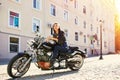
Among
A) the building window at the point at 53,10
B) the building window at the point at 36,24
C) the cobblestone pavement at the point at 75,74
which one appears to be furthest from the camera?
the building window at the point at 53,10

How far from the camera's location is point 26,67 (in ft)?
29.4

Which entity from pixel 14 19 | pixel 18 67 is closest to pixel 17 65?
pixel 18 67

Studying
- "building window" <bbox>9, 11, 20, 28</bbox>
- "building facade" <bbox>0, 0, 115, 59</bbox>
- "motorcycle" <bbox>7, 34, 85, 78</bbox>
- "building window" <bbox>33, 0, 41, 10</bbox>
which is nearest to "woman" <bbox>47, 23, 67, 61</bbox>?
"motorcycle" <bbox>7, 34, 85, 78</bbox>

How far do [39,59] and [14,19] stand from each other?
16.4 meters

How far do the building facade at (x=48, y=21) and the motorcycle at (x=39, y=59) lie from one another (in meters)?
13.1

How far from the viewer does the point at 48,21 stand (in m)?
31.1

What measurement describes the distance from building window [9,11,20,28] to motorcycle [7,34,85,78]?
1445 cm

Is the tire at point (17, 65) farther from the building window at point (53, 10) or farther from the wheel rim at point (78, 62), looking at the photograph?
the building window at point (53, 10)

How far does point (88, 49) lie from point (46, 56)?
120 feet

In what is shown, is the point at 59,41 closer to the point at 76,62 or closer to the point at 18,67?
the point at 76,62

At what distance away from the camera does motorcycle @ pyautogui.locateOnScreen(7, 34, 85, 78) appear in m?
8.54

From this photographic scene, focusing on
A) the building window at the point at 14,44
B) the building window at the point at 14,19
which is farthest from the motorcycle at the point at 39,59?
the building window at the point at 14,19

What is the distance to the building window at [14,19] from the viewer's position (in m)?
24.7

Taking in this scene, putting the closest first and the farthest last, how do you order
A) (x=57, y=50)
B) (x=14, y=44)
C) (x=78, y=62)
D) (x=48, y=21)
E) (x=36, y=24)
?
1. (x=57, y=50)
2. (x=78, y=62)
3. (x=14, y=44)
4. (x=36, y=24)
5. (x=48, y=21)
